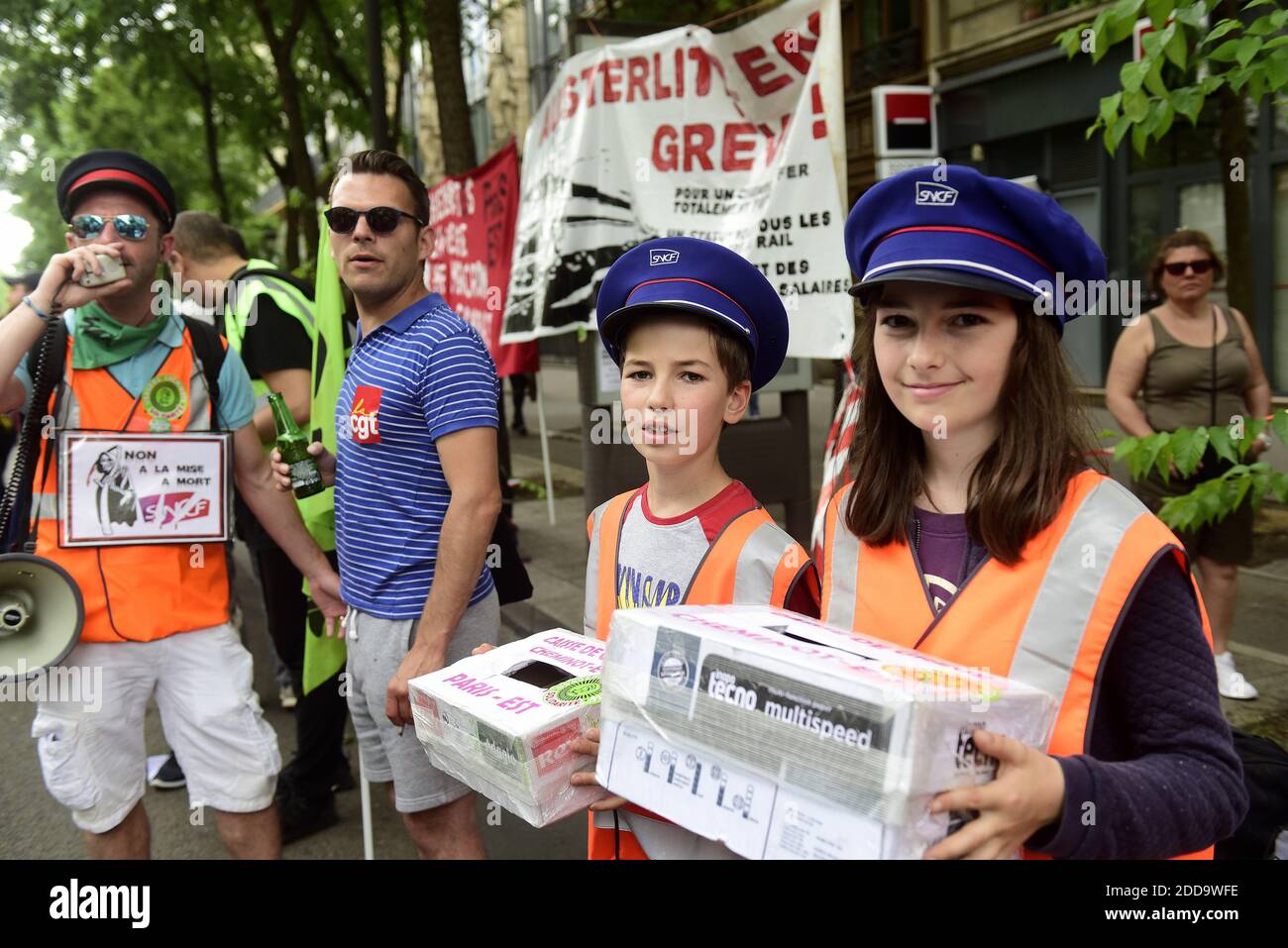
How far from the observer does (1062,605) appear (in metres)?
1.31

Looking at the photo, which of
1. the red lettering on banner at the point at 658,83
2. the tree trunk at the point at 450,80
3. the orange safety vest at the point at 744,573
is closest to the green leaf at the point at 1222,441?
the orange safety vest at the point at 744,573

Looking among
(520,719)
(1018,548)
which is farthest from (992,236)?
(520,719)

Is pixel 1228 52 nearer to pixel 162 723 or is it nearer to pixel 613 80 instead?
pixel 613 80

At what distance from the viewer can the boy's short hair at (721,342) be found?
1.85 meters

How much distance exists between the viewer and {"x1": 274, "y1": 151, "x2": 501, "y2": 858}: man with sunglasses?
2.56 meters

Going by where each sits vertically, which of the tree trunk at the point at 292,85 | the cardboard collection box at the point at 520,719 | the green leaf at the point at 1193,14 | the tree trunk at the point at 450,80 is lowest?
the cardboard collection box at the point at 520,719

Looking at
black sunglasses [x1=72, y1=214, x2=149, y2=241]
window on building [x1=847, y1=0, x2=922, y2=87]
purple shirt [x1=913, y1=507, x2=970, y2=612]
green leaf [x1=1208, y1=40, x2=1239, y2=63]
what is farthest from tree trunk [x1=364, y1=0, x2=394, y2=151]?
window on building [x1=847, y1=0, x2=922, y2=87]

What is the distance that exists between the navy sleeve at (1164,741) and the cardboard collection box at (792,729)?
15cm

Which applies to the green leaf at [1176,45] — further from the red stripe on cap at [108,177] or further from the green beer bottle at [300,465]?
the red stripe on cap at [108,177]

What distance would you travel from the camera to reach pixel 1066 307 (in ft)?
4.93

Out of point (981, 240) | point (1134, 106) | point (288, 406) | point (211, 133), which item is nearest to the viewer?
point (981, 240)

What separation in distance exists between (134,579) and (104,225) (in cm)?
100
